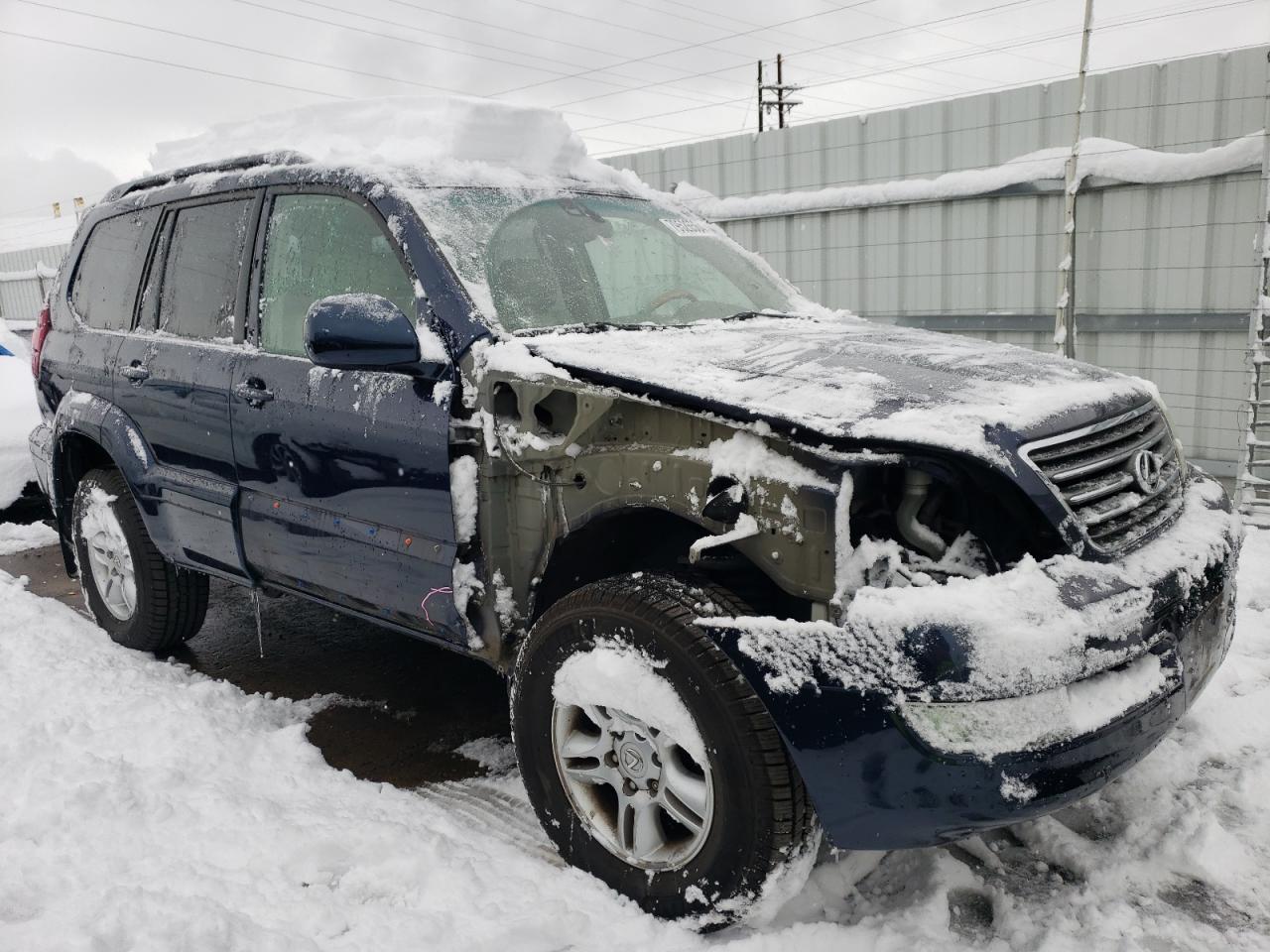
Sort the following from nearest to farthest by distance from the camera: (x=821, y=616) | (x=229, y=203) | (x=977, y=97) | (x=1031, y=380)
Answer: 1. (x=821, y=616)
2. (x=1031, y=380)
3. (x=229, y=203)
4. (x=977, y=97)

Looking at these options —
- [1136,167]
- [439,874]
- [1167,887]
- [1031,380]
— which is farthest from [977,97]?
[439,874]

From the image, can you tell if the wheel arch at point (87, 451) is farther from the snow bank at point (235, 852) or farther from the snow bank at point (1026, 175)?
the snow bank at point (1026, 175)

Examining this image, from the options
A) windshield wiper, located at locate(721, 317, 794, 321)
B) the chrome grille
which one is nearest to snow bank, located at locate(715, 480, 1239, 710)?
the chrome grille

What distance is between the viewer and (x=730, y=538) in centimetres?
219

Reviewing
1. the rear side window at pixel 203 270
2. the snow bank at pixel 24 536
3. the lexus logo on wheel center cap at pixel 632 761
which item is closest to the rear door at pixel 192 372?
the rear side window at pixel 203 270

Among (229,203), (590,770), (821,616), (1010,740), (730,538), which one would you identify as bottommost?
(590,770)

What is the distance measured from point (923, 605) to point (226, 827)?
76.9 inches

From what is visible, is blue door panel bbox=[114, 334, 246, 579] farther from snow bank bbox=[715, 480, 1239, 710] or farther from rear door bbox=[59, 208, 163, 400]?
snow bank bbox=[715, 480, 1239, 710]

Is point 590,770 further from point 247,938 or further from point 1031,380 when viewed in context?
point 1031,380

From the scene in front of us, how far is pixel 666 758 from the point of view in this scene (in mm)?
2299

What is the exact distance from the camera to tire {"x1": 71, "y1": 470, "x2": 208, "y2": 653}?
13.5 feet

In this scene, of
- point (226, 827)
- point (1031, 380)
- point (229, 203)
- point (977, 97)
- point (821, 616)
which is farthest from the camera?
point (977, 97)

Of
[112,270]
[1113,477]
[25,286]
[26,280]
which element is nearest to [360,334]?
[1113,477]

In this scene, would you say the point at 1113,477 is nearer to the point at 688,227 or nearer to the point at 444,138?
the point at 688,227
